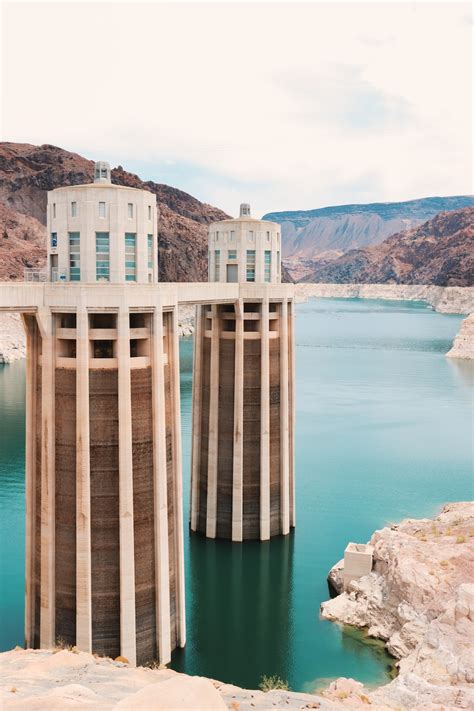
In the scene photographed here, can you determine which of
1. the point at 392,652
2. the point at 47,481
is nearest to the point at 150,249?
the point at 47,481

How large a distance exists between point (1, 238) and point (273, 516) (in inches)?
4633

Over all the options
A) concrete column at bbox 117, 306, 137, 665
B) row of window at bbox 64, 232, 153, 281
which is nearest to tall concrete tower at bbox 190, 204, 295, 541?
row of window at bbox 64, 232, 153, 281

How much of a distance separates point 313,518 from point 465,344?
84859mm

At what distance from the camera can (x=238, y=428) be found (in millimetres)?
32250

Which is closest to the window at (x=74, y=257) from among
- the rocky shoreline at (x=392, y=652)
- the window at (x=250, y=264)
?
the rocky shoreline at (x=392, y=652)

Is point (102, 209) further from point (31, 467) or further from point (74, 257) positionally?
point (31, 467)

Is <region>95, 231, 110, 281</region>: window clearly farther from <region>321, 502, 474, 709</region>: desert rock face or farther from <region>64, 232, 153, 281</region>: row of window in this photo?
<region>321, 502, 474, 709</region>: desert rock face

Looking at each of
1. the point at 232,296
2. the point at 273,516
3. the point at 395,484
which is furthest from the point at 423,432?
the point at 232,296

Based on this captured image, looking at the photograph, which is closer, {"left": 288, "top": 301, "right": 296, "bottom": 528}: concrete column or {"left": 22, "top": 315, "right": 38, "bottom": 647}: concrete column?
{"left": 22, "top": 315, "right": 38, "bottom": 647}: concrete column

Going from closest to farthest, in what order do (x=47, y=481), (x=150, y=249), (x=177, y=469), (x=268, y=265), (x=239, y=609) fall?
1. (x=47, y=481)
2. (x=150, y=249)
3. (x=177, y=469)
4. (x=239, y=609)
5. (x=268, y=265)

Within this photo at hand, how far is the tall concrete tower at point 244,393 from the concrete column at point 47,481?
11989 mm

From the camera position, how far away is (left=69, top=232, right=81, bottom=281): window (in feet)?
70.9

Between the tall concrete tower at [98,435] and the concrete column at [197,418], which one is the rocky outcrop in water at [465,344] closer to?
the concrete column at [197,418]

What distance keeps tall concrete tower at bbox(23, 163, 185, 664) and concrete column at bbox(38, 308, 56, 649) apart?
0.03 m
